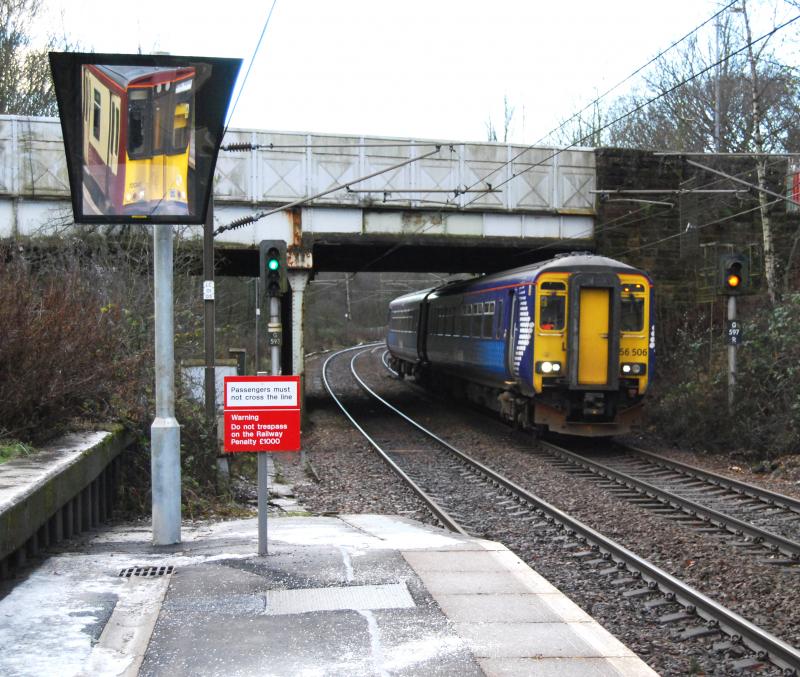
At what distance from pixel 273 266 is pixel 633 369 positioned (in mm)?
8381

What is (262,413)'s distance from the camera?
7.50 meters

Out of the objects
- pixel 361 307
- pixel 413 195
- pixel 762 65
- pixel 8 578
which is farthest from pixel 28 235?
pixel 361 307

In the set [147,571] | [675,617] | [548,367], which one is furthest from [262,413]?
[548,367]

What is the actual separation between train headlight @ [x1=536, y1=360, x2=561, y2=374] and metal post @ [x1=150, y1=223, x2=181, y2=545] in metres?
9.74

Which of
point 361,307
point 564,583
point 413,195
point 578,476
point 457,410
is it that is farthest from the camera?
point 361,307

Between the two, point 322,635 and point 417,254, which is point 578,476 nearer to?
point 322,635

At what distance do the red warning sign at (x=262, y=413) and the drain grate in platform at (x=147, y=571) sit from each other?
1029 millimetres

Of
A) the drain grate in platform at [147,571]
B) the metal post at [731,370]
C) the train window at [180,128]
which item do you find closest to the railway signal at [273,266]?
the train window at [180,128]

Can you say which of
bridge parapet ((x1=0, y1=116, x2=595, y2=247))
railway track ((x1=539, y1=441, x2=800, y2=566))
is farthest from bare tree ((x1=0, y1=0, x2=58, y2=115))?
railway track ((x1=539, y1=441, x2=800, y2=566))

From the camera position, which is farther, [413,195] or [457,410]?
[457,410]

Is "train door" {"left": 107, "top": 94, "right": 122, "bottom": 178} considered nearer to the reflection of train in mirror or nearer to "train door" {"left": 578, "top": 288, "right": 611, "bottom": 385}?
the reflection of train in mirror

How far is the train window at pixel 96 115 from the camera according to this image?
779 centimetres

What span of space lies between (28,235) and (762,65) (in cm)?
2624

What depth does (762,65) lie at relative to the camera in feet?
111
